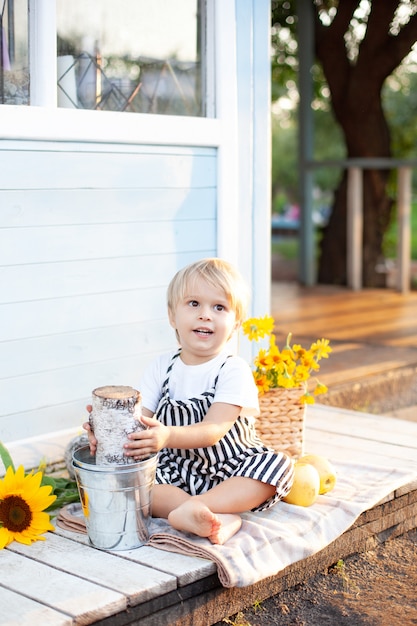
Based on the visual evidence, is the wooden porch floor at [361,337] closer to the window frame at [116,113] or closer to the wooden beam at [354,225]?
the wooden beam at [354,225]

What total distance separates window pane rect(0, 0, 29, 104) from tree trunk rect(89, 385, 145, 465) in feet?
3.90

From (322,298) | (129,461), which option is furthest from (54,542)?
(322,298)

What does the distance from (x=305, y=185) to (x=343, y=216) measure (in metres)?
0.44

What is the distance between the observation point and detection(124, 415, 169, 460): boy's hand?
7.83 feet

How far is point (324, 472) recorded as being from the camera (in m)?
2.89

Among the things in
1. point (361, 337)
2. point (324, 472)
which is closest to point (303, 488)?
point (324, 472)

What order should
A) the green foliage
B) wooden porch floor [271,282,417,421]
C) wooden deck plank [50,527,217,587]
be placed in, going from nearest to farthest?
wooden deck plank [50,527,217,587], the green foliage, wooden porch floor [271,282,417,421]

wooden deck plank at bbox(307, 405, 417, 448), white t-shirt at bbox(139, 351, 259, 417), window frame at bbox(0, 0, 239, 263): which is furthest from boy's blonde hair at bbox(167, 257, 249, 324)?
wooden deck plank at bbox(307, 405, 417, 448)

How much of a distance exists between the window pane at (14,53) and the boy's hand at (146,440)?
1266mm

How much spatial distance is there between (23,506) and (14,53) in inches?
58.1

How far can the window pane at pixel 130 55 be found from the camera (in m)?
3.26

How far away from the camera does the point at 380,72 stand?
775cm

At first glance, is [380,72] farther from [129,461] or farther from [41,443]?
[129,461]

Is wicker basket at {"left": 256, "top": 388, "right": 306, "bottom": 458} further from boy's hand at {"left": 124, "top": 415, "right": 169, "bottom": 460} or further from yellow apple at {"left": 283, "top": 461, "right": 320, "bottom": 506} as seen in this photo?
boy's hand at {"left": 124, "top": 415, "right": 169, "bottom": 460}
